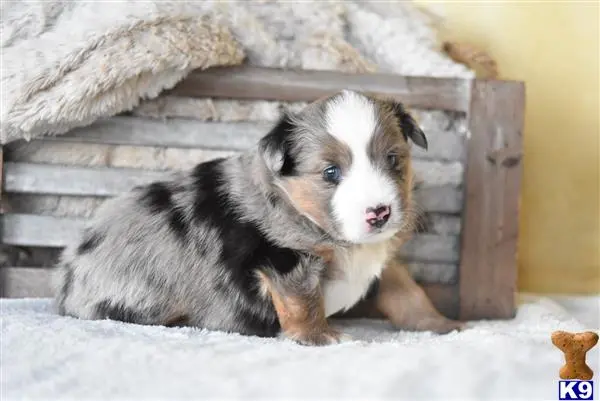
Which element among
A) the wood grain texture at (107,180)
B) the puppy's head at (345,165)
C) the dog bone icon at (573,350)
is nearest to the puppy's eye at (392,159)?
the puppy's head at (345,165)

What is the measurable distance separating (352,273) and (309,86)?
2.74ft

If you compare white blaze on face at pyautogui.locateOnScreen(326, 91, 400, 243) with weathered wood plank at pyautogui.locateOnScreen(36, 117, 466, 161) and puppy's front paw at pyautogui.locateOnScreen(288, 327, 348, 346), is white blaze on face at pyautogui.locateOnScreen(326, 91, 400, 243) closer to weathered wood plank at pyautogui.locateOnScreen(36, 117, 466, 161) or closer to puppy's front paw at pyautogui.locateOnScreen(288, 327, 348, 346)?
puppy's front paw at pyautogui.locateOnScreen(288, 327, 348, 346)

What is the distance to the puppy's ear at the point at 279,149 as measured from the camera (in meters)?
1.97

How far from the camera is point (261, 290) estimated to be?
201 cm

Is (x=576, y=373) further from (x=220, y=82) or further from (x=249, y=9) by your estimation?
(x=249, y=9)

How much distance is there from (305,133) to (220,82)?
26.4 inches

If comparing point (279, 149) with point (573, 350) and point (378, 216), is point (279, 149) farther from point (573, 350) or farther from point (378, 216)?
point (573, 350)

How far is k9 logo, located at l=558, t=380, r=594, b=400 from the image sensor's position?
4.43 feet

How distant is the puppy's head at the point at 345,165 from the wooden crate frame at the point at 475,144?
54 cm

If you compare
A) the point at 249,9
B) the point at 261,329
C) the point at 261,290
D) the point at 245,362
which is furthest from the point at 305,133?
the point at 249,9

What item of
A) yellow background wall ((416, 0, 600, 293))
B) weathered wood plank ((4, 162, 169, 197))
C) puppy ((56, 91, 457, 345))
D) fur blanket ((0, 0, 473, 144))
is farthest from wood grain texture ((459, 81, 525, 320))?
weathered wood plank ((4, 162, 169, 197))

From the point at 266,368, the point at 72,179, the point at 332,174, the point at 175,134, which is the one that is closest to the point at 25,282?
the point at 72,179

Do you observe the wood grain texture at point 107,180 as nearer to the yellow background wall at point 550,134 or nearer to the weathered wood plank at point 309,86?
the weathered wood plank at point 309,86

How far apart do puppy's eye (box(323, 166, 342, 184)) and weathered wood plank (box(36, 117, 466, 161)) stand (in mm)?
645
